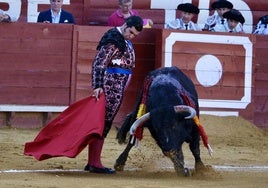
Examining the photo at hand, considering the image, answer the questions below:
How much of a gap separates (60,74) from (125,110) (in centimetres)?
86

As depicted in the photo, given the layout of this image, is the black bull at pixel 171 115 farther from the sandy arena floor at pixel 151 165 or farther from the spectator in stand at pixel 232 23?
the spectator in stand at pixel 232 23

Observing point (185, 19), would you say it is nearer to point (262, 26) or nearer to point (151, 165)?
point (262, 26)

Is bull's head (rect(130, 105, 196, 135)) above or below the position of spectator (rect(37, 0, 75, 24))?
below

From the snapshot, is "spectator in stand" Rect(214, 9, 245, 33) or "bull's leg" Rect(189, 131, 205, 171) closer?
"bull's leg" Rect(189, 131, 205, 171)

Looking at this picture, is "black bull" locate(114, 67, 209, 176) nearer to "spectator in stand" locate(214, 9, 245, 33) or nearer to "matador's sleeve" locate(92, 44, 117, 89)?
"matador's sleeve" locate(92, 44, 117, 89)

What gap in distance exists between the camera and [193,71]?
11711mm

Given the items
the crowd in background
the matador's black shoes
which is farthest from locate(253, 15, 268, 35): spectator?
the matador's black shoes

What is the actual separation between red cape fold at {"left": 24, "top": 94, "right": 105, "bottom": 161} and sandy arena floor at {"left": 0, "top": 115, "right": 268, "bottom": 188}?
17 centimetres

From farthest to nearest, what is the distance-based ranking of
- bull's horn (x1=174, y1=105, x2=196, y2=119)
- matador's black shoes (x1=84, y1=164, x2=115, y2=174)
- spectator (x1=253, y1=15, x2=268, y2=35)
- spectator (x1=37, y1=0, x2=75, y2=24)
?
1. spectator (x1=253, y1=15, x2=268, y2=35)
2. spectator (x1=37, y1=0, x2=75, y2=24)
3. matador's black shoes (x1=84, y1=164, x2=115, y2=174)
4. bull's horn (x1=174, y1=105, x2=196, y2=119)

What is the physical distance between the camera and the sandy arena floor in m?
7.18

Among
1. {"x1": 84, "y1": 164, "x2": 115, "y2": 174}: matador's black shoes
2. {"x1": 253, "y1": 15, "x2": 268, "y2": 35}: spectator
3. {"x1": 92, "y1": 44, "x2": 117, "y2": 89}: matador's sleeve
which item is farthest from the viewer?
{"x1": 253, "y1": 15, "x2": 268, "y2": 35}: spectator

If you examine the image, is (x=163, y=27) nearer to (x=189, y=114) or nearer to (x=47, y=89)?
(x=47, y=89)

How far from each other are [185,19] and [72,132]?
4102 mm

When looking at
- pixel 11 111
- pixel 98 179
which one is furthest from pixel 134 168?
pixel 11 111
